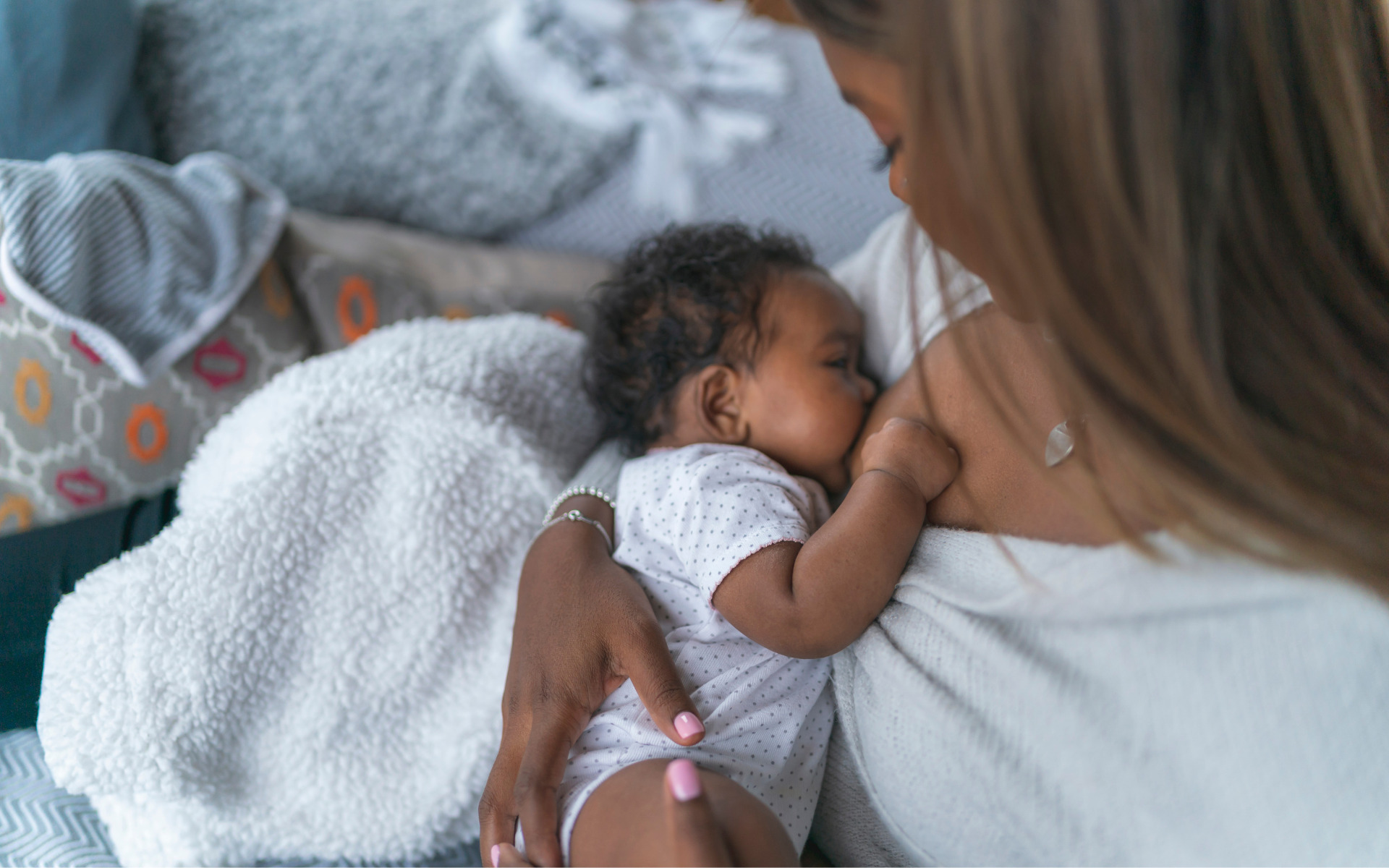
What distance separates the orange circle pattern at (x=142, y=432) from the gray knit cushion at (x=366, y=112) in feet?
1.88

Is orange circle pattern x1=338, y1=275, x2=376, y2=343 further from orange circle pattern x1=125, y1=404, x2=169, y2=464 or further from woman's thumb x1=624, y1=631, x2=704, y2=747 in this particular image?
woman's thumb x1=624, y1=631, x2=704, y2=747

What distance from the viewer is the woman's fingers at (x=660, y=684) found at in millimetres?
738

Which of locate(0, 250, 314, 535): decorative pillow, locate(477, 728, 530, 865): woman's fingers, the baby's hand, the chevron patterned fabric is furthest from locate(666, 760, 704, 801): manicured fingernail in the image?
locate(0, 250, 314, 535): decorative pillow

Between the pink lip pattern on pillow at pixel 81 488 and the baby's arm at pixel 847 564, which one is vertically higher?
the baby's arm at pixel 847 564

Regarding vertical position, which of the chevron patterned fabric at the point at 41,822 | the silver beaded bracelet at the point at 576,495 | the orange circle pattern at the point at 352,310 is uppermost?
the orange circle pattern at the point at 352,310

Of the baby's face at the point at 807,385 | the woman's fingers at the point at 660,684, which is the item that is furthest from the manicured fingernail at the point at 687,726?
the baby's face at the point at 807,385

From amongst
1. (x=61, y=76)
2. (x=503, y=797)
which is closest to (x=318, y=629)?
(x=503, y=797)

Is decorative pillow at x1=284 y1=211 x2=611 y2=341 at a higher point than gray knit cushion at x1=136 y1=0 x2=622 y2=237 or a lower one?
lower

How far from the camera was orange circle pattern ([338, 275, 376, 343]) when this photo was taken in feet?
4.20

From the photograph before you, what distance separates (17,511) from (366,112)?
2.79ft

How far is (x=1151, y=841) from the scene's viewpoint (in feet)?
1.93

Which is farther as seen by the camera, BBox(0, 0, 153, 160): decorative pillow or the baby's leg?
BBox(0, 0, 153, 160): decorative pillow

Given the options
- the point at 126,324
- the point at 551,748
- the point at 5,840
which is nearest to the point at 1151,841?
the point at 551,748

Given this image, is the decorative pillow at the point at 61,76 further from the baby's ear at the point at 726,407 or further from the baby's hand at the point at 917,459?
the baby's hand at the point at 917,459
